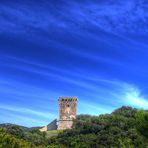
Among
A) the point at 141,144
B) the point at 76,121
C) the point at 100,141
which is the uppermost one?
the point at 76,121

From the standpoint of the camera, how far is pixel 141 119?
1270 inches

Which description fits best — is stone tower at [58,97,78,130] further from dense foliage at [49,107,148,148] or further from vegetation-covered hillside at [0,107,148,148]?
dense foliage at [49,107,148,148]

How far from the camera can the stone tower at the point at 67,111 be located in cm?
11862

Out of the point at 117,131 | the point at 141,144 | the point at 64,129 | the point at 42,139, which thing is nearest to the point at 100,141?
the point at 117,131

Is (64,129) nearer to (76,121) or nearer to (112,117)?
(76,121)

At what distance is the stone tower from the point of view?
119 m

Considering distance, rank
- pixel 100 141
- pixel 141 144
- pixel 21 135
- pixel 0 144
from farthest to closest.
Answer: pixel 21 135 < pixel 100 141 < pixel 0 144 < pixel 141 144

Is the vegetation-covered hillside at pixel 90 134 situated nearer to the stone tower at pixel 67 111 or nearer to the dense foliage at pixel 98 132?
the dense foliage at pixel 98 132

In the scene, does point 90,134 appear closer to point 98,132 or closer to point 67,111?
point 98,132

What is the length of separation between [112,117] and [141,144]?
261 ft

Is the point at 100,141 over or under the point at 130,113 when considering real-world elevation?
under

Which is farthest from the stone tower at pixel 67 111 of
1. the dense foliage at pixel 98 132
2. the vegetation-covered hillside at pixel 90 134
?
the dense foliage at pixel 98 132

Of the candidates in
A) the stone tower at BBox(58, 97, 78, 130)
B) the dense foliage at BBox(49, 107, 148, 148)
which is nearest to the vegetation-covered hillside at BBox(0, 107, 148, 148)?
the dense foliage at BBox(49, 107, 148, 148)

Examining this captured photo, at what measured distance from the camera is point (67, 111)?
120 metres
